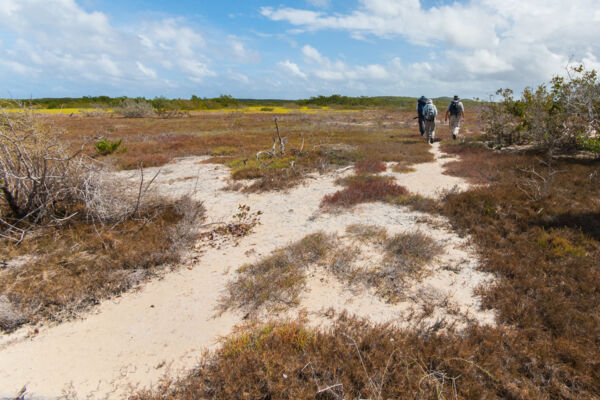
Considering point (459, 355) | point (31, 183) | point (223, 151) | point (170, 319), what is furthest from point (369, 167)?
point (31, 183)

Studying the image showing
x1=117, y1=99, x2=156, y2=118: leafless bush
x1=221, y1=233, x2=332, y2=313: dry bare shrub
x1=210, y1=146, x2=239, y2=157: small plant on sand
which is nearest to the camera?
x1=221, y1=233, x2=332, y2=313: dry bare shrub

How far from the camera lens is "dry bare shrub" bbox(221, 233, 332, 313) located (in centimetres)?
435

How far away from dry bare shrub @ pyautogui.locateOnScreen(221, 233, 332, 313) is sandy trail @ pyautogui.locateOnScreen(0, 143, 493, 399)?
22cm

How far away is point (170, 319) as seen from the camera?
4.15m

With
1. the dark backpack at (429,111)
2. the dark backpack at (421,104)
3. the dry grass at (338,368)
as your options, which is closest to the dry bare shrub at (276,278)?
the dry grass at (338,368)

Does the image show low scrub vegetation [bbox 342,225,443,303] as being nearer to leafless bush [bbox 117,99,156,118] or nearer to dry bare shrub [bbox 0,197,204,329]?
dry bare shrub [bbox 0,197,204,329]

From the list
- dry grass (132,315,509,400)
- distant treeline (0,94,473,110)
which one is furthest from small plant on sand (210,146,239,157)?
distant treeline (0,94,473,110)

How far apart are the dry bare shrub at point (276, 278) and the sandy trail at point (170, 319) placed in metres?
0.22

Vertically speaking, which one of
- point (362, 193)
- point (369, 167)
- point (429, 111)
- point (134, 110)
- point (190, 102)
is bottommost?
point (362, 193)

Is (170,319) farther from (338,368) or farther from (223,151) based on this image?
(223,151)

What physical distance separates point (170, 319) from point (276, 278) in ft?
5.65

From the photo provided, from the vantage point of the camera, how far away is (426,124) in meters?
17.7

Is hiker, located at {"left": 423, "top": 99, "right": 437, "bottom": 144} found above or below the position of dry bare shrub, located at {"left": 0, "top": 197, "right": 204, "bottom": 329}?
above

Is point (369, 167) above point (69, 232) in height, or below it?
above
